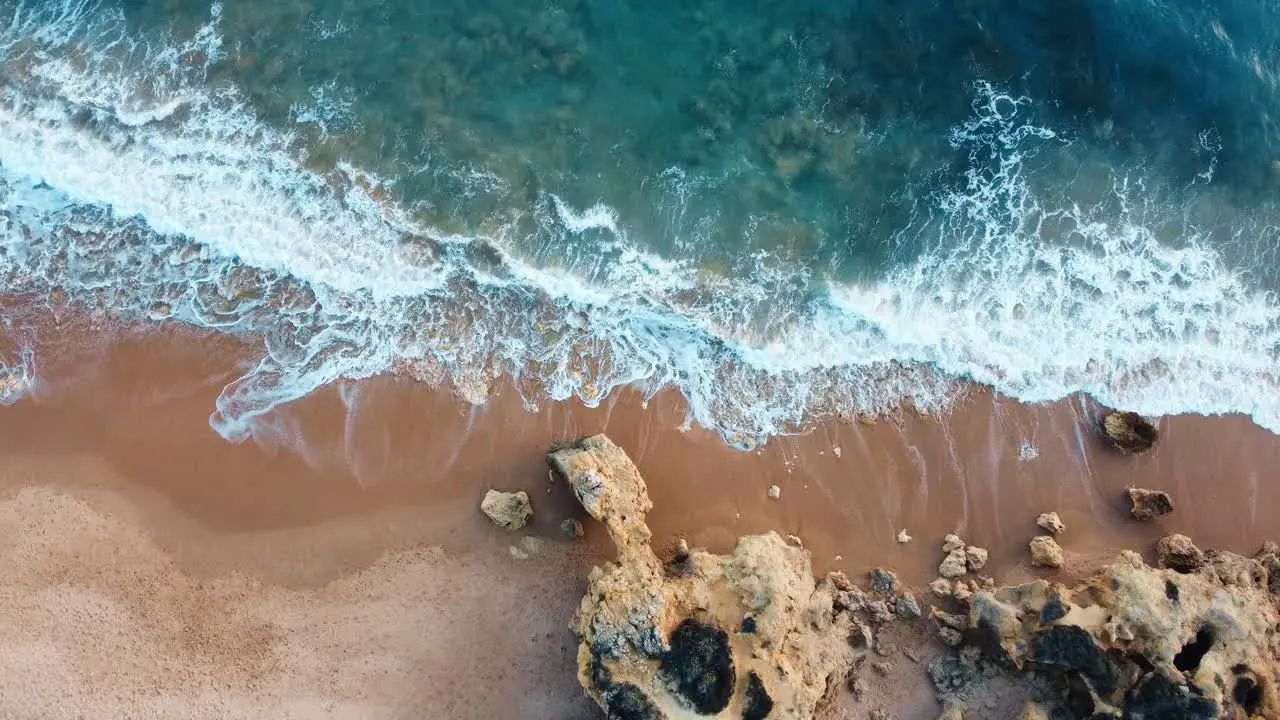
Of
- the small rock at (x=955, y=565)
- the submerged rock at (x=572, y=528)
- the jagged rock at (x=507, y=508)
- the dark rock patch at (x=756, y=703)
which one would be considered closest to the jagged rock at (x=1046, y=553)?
the small rock at (x=955, y=565)

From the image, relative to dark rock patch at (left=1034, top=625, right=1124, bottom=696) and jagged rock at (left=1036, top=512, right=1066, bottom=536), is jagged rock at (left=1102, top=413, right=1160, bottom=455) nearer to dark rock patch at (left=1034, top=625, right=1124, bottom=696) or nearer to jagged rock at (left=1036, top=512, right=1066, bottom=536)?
jagged rock at (left=1036, top=512, right=1066, bottom=536)

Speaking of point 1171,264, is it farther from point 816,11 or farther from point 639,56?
point 639,56

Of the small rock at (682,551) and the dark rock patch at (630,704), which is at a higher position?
the small rock at (682,551)

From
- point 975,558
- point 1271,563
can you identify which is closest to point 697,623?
point 975,558

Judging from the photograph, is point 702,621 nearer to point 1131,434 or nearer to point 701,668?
point 701,668

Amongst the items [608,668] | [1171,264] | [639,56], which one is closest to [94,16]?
[639,56]

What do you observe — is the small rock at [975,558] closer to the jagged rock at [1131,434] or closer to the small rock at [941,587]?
the small rock at [941,587]
